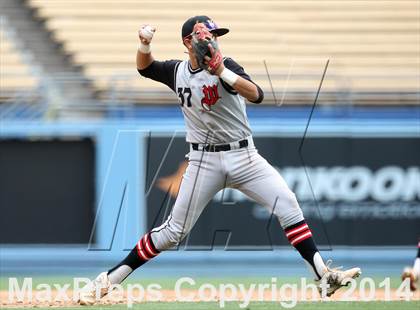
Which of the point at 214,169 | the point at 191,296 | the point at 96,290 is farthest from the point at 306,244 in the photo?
the point at 191,296

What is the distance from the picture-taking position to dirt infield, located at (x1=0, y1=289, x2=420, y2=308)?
749 centimetres

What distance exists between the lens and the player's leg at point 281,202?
661 cm

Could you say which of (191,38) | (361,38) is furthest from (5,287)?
(361,38)

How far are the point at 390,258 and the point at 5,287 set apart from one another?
15.1 ft

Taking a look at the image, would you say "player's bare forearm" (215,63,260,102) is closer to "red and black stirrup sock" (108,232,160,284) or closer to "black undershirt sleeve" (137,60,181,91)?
"black undershirt sleeve" (137,60,181,91)

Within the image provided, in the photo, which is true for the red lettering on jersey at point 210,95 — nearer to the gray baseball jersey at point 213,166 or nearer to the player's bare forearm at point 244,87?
the gray baseball jersey at point 213,166

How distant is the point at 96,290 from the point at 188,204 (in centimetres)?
92

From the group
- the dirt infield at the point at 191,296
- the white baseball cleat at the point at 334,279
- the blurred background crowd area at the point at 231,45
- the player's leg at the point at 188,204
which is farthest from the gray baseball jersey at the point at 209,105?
the blurred background crowd area at the point at 231,45

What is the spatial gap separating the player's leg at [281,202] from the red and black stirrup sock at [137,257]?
759 millimetres

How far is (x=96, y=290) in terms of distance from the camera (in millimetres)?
6809

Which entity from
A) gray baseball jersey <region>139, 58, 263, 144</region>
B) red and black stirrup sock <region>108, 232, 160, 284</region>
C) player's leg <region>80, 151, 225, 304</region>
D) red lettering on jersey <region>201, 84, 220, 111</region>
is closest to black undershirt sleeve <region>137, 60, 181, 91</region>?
gray baseball jersey <region>139, 58, 263, 144</region>

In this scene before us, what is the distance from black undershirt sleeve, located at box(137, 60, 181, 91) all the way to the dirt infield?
1811mm

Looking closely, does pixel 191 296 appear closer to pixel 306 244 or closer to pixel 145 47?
pixel 306 244

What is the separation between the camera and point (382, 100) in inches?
491
